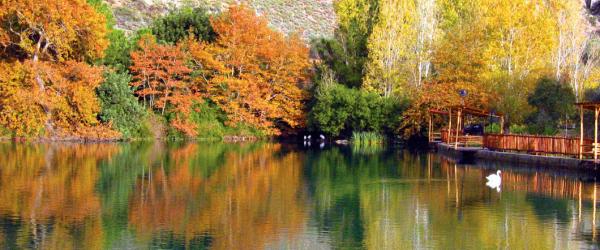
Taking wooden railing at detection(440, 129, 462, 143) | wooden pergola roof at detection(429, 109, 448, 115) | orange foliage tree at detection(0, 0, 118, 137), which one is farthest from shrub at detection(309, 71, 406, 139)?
orange foliage tree at detection(0, 0, 118, 137)

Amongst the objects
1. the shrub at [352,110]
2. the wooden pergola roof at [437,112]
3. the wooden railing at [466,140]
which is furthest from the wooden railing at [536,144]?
the shrub at [352,110]

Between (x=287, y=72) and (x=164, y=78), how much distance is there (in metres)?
8.27

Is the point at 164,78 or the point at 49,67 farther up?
the point at 49,67

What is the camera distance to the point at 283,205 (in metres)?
22.1

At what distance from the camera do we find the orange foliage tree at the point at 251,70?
2237 inches

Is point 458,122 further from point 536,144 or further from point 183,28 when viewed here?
point 183,28

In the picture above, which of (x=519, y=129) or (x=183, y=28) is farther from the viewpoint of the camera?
(x=183, y=28)

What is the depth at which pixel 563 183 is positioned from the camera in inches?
1089

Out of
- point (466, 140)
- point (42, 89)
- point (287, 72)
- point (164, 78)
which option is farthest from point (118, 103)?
point (466, 140)

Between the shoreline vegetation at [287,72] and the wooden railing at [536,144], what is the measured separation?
499 cm

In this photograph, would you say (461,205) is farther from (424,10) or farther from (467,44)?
(424,10)

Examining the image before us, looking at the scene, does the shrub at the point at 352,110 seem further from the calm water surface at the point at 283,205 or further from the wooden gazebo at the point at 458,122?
the calm water surface at the point at 283,205

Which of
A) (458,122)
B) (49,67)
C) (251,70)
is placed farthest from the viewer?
(251,70)

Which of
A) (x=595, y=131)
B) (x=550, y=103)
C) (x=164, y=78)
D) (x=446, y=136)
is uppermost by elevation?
(x=164, y=78)
